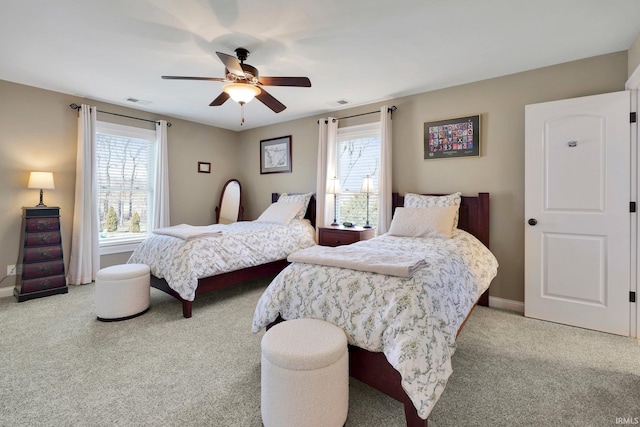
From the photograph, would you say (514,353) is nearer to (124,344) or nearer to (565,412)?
(565,412)

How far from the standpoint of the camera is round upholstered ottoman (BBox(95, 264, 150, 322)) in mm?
2779

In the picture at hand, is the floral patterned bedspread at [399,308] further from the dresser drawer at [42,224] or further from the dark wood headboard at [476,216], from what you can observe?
the dresser drawer at [42,224]

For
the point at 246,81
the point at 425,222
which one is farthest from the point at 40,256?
the point at 425,222

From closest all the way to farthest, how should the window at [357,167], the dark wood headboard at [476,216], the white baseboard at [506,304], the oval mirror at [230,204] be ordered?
the white baseboard at [506,304], the dark wood headboard at [476,216], the window at [357,167], the oval mirror at [230,204]

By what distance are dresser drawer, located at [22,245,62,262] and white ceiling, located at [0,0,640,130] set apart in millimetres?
1912

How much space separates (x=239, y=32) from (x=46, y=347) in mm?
2859

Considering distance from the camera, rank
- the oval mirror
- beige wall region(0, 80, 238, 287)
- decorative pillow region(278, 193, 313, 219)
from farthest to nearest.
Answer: the oval mirror
decorative pillow region(278, 193, 313, 219)
beige wall region(0, 80, 238, 287)

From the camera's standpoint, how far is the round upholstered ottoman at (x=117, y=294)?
109 inches

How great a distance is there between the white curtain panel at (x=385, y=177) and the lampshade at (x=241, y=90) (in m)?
1.83

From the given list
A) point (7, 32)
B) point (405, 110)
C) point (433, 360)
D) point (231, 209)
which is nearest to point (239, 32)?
point (7, 32)

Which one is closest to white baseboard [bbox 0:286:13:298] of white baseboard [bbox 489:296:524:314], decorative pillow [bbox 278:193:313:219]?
decorative pillow [bbox 278:193:313:219]

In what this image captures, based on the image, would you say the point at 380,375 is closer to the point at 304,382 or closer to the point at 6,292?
the point at 304,382

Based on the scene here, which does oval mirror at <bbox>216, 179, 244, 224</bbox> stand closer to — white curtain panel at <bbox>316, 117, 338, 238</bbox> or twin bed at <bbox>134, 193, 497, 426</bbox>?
white curtain panel at <bbox>316, 117, 338, 238</bbox>

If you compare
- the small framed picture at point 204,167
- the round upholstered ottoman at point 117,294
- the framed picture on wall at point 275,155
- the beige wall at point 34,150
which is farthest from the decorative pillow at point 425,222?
the beige wall at point 34,150
